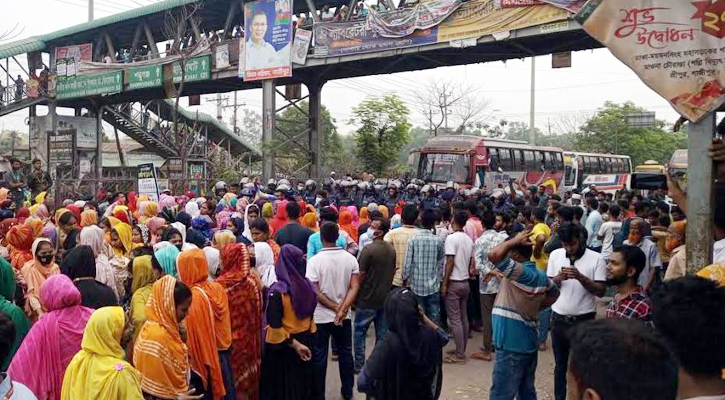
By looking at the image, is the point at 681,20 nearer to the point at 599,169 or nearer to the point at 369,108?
the point at 369,108

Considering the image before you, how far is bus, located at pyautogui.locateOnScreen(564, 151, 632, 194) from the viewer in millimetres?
28594

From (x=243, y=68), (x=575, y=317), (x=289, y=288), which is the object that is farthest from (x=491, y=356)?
(x=243, y=68)

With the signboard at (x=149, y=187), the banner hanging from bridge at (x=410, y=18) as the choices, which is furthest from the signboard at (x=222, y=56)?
the signboard at (x=149, y=187)

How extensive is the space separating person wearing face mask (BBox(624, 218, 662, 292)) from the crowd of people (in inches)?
0.8

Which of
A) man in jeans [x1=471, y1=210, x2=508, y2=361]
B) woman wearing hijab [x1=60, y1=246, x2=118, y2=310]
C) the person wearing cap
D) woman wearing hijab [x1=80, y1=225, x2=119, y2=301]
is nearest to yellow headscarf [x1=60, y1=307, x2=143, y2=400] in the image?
woman wearing hijab [x1=60, y1=246, x2=118, y2=310]

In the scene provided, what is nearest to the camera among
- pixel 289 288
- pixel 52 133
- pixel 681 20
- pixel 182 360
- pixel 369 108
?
pixel 681 20

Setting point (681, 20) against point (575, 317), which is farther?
point (575, 317)

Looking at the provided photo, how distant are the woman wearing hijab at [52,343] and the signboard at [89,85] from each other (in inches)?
859

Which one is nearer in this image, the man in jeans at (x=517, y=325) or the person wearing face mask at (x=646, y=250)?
the man in jeans at (x=517, y=325)

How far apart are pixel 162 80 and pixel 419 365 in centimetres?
2073

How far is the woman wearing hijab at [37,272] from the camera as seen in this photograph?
4.37m

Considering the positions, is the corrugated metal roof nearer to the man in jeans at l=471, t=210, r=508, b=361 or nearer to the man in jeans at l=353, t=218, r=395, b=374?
the man in jeans at l=353, t=218, r=395, b=374

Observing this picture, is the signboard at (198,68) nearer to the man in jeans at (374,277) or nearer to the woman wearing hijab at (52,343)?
the man in jeans at (374,277)

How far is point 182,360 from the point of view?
10.9 ft
